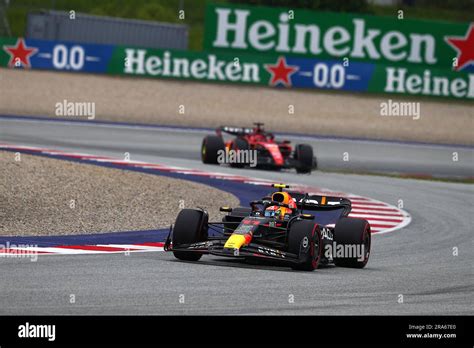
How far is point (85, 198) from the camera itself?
18.9 metres

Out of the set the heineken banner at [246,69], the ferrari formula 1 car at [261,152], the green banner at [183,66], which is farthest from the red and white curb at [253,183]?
the green banner at [183,66]

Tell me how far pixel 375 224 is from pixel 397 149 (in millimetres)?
16437

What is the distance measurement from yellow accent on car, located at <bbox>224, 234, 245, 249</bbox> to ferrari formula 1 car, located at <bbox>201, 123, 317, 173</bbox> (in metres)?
13.4

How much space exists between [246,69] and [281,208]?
27.6 m

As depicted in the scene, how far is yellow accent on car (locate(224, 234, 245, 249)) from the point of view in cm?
1352

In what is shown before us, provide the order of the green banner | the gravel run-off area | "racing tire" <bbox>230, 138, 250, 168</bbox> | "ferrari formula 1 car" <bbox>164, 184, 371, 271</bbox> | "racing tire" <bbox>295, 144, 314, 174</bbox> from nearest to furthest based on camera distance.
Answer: "ferrari formula 1 car" <bbox>164, 184, 371, 271</bbox>
the gravel run-off area
"racing tire" <bbox>230, 138, 250, 168</bbox>
"racing tire" <bbox>295, 144, 314, 174</bbox>
the green banner

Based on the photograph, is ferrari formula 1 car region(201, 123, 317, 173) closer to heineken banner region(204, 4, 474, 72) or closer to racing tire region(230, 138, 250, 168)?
racing tire region(230, 138, 250, 168)

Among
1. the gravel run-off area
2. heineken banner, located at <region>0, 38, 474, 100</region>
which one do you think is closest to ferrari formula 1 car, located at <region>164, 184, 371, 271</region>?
the gravel run-off area

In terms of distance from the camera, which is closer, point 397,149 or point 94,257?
point 94,257

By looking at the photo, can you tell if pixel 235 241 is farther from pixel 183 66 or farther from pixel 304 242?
pixel 183 66

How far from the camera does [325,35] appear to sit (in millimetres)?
43312

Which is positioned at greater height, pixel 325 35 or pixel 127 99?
pixel 325 35
